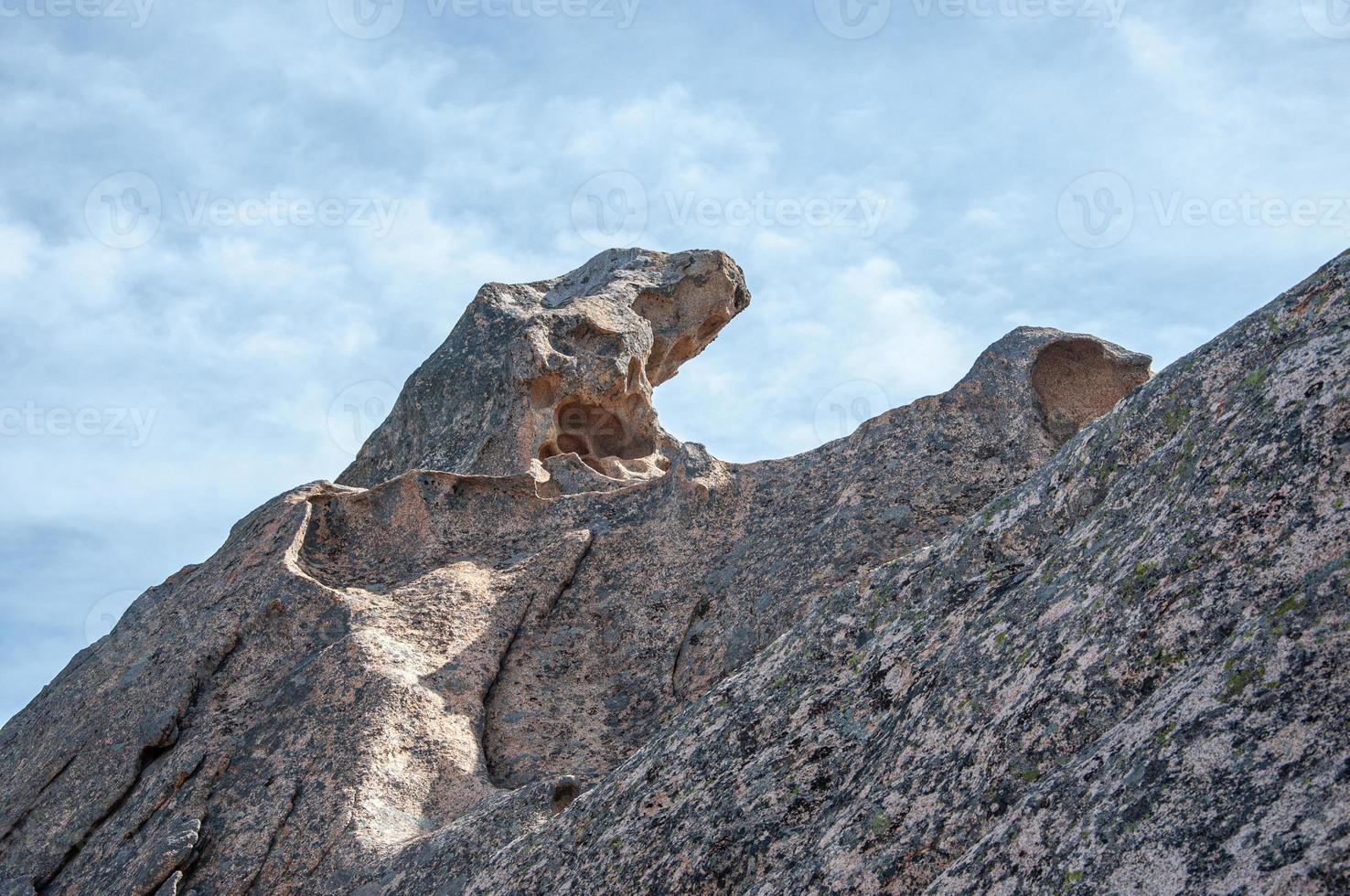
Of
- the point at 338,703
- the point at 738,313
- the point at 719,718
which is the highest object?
the point at 738,313

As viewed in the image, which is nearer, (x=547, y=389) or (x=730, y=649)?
(x=730, y=649)

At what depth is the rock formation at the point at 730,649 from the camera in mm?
4273

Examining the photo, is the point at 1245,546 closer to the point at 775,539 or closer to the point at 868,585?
the point at 868,585

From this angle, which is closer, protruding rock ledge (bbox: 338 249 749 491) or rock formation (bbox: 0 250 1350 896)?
rock formation (bbox: 0 250 1350 896)

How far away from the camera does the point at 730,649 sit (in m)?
10.9

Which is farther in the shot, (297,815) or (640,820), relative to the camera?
(297,815)

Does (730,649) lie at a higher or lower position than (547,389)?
lower

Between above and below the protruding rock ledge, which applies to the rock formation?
below

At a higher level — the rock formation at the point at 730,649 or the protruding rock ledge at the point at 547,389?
the protruding rock ledge at the point at 547,389

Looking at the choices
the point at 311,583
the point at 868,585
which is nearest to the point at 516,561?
the point at 311,583

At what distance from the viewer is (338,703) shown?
10688 mm

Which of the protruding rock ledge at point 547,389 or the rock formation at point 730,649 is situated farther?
the protruding rock ledge at point 547,389

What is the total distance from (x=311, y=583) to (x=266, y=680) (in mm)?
996

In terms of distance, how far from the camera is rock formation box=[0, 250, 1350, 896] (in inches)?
168
